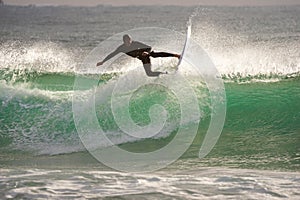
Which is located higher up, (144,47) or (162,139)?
(144,47)

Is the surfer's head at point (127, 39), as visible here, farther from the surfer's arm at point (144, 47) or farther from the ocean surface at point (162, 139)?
the ocean surface at point (162, 139)

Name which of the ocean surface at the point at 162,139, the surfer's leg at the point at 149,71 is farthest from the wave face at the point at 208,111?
the surfer's leg at the point at 149,71

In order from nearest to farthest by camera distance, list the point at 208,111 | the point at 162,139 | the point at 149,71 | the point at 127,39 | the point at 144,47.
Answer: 1. the point at 162,139
2. the point at 127,39
3. the point at 144,47
4. the point at 149,71
5. the point at 208,111

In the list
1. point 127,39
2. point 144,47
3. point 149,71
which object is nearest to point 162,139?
point 149,71

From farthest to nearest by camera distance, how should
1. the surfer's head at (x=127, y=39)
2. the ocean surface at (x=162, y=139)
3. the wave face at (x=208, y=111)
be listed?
the surfer's head at (x=127, y=39) → the wave face at (x=208, y=111) → the ocean surface at (x=162, y=139)

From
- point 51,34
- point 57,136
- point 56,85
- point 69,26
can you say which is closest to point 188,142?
point 57,136

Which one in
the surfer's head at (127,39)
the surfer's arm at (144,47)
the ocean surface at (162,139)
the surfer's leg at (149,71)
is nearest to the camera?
the ocean surface at (162,139)

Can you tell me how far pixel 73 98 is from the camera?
38.3ft

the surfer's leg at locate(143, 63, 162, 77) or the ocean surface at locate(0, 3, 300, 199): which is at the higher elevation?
the surfer's leg at locate(143, 63, 162, 77)

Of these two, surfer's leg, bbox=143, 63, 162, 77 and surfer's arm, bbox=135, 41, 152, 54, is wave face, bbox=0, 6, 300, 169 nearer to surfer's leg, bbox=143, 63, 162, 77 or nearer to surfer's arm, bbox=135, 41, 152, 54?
surfer's leg, bbox=143, 63, 162, 77

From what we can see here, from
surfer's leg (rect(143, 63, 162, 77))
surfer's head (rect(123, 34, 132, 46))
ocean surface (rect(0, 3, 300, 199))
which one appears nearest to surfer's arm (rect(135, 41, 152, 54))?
surfer's head (rect(123, 34, 132, 46))

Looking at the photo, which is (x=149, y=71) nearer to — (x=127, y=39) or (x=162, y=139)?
(x=127, y=39)

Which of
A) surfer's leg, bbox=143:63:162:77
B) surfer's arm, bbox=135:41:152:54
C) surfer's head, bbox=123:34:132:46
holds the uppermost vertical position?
surfer's head, bbox=123:34:132:46

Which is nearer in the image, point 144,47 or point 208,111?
point 144,47
